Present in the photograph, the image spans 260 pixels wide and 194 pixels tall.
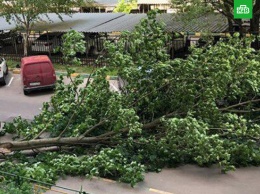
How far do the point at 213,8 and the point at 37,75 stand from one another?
876 cm

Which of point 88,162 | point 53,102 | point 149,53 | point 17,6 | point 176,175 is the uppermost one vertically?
point 17,6

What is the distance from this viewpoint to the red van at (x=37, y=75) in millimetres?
17859

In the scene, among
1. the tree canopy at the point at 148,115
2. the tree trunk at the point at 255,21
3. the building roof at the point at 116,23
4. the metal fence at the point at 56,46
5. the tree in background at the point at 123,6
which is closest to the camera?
the tree canopy at the point at 148,115

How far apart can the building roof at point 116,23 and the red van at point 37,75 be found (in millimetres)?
3819

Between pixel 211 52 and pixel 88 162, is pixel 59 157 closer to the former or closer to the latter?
pixel 88 162

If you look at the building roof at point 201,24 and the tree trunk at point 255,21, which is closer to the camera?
the tree trunk at point 255,21

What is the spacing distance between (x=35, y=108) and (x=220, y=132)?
27.7ft

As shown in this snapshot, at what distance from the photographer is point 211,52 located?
10562mm

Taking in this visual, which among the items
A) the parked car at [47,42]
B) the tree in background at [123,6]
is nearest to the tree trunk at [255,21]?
the parked car at [47,42]

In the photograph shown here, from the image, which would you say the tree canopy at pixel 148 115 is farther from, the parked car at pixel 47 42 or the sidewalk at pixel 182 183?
the parked car at pixel 47 42

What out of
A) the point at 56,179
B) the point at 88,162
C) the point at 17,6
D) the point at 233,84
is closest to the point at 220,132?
the point at 233,84

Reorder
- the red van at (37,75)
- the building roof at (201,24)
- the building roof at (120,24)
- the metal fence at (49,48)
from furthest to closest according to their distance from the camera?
the metal fence at (49,48) → the building roof at (120,24) → the building roof at (201,24) → the red van at (37,75)

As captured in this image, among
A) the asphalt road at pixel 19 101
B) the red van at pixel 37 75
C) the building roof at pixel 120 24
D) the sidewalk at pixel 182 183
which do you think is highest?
the building roof at pixel 120 24

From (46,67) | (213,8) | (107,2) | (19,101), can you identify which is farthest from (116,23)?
(107,2)
